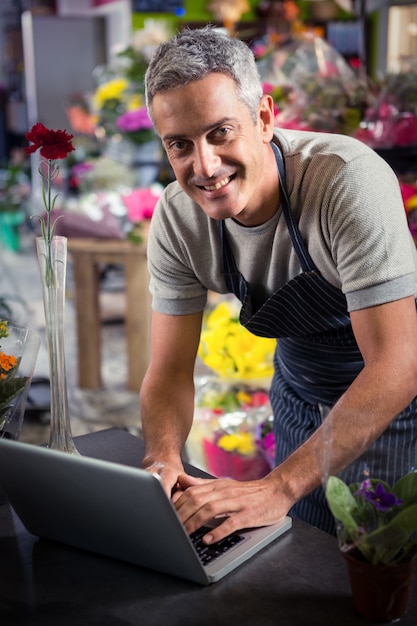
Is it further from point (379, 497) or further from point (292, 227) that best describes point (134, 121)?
point (379, 497)

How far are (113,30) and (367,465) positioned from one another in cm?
986

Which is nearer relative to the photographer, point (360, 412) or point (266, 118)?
point (360, 412)

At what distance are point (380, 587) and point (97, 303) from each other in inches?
138

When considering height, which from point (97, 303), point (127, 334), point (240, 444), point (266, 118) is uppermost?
point (266, 118)

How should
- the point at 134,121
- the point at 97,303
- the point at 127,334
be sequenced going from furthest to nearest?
the point at 134,121 < the point at 97,303 < the point at 127,334

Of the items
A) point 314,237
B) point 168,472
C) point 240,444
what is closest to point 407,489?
point 168,472

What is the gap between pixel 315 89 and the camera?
3422 mm

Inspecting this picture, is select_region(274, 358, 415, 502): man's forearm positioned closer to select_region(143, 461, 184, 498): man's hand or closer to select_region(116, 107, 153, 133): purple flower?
select_region(143, 461, 184, 498): man's hand

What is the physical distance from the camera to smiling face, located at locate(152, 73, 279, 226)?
1.53 meters

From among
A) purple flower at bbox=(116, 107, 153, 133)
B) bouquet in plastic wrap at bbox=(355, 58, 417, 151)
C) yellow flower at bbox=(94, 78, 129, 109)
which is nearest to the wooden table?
purple flower at bbox=(116, 107, 153, 133)

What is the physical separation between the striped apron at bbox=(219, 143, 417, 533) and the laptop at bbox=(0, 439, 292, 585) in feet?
1.54

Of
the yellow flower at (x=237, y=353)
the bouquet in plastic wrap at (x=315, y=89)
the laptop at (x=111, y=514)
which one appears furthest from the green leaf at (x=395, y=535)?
the bouquet in plastic wrap at (x=315, y=89)

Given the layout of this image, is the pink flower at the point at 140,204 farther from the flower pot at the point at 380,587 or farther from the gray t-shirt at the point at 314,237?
the flower pot at the point at 380,587

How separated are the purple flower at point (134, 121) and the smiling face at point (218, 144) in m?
3.16
